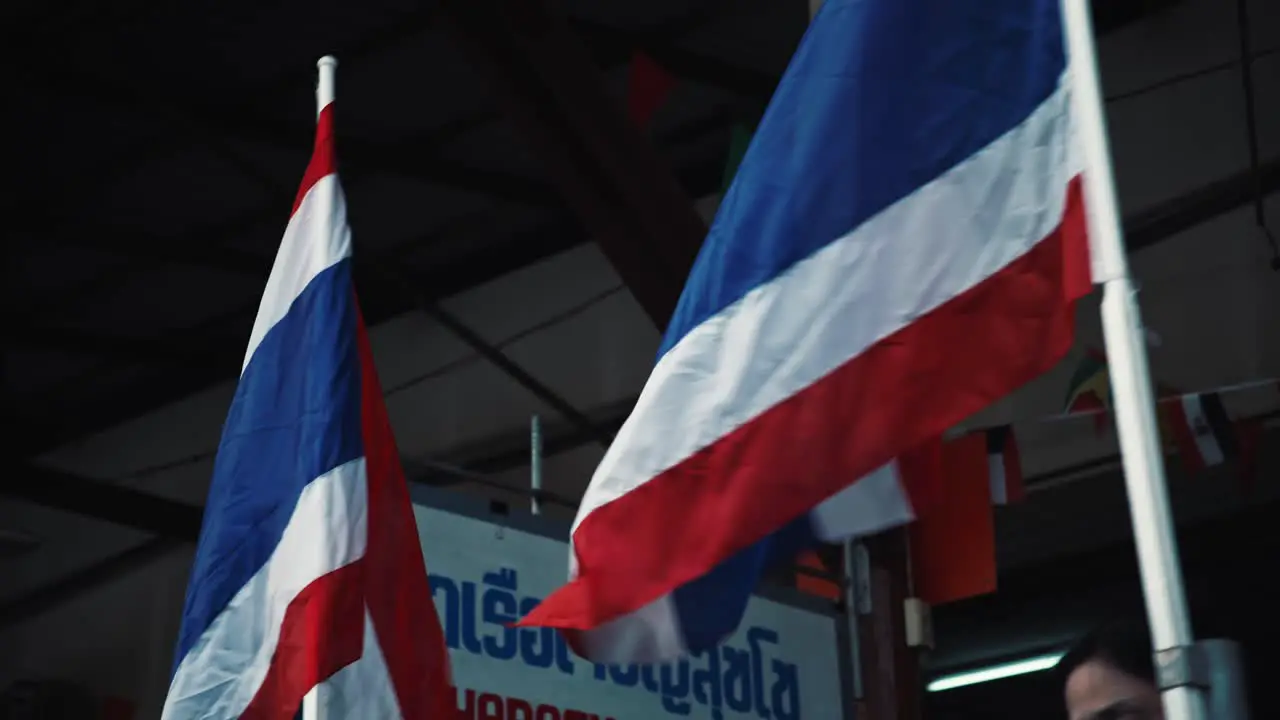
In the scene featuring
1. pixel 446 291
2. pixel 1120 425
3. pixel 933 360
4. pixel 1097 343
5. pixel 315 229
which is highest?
pixel 446 291

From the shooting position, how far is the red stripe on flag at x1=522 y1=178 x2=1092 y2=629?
337cm

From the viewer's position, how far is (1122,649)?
12.0ft

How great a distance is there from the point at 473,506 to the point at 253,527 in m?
0.99

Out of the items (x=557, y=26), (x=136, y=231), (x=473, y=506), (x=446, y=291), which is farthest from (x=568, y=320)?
(x=473, y=506)

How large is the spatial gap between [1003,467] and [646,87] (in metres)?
3.07

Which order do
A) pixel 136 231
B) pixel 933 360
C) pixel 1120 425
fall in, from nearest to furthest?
pixel 1120 425, pixel 933 360, pixel 136 231

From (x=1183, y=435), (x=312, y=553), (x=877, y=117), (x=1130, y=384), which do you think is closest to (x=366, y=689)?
(x=312, y=553)

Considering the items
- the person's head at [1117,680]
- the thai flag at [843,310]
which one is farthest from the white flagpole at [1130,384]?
the person's head at [1117,680]

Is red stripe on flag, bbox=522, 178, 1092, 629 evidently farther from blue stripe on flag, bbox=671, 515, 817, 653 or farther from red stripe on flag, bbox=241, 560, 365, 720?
red stripe on flag, bbox=241, 560, 365, 720

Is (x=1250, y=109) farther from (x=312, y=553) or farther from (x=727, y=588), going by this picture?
(x=727, y=588)

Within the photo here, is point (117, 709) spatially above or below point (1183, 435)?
above

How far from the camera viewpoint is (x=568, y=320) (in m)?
11.9

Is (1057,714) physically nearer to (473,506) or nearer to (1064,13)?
(473,506)

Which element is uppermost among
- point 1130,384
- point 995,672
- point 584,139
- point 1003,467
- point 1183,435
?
point 584,139
